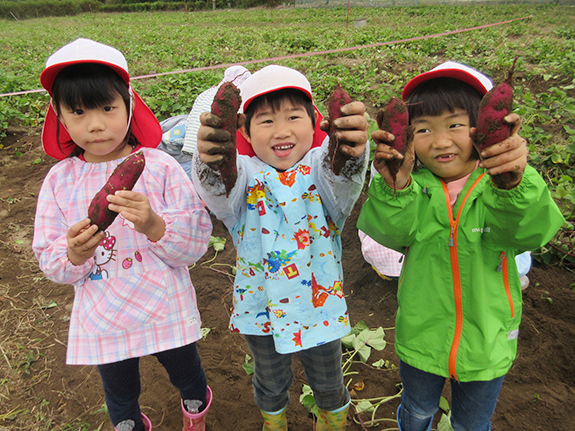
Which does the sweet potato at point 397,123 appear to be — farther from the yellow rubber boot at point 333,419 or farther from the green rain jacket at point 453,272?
the yellow rubber boot at point 333,419

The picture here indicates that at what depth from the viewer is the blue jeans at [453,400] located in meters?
1.48

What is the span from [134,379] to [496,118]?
1718 mm

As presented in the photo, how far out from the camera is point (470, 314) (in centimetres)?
142

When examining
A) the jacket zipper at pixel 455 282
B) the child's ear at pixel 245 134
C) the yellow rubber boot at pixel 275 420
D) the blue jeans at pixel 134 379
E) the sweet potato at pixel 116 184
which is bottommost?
the yellow rubber boot at pixel 275 420

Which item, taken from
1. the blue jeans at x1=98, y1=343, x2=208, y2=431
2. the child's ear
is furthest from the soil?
the child's ear

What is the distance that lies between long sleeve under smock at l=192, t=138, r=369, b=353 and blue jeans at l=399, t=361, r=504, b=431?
1.21 ft

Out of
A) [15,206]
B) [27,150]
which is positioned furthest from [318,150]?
[27,150]

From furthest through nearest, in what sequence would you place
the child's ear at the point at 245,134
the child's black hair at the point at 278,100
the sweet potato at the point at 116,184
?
the child's ear at the point at 245,134 → the child's black hair at the point at 278,100 → the sweet potato at the point at 116,184

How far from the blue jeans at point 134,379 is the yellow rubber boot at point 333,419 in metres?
0.60

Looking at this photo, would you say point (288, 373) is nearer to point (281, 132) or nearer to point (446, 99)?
point (281, 132)

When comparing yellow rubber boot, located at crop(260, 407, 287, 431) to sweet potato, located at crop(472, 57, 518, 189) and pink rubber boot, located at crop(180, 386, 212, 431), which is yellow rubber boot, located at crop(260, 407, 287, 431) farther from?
sweet potato, located at crop(472, 57, 518, 189)

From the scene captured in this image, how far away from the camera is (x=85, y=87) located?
1430 millimetres

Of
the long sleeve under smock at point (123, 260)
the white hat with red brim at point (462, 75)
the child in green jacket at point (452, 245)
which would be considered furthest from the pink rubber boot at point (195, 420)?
the white hat with red brim at point (462, 75)

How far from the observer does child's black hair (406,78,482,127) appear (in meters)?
1.35
